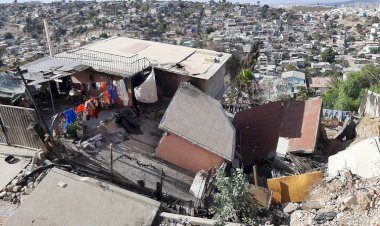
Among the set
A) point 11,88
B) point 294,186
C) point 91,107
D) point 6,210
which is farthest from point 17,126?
point 294,186

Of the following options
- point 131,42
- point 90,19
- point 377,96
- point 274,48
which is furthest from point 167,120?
point 90,19

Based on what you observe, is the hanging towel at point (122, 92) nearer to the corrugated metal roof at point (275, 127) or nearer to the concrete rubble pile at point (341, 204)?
the corrugated metal roof at point (275, 127)

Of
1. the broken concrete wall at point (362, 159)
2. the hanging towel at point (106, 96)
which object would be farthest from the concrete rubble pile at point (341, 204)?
the hanging towel at point (106, 96)

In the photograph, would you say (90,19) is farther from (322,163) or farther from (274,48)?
(322,163)

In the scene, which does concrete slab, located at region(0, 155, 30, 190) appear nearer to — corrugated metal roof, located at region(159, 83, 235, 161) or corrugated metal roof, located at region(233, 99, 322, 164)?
corrugated metal roof, located at region(159, 83, 235, 161)

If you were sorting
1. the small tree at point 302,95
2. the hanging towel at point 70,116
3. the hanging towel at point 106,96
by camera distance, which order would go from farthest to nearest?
the small tree at point 302,95, the hanging towel at point 106,96, the hanging towel at point 70,116

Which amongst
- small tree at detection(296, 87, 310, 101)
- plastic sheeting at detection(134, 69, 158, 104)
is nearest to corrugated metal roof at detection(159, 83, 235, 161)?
plastic sheeting at detection(134, 69, 158, 104)
